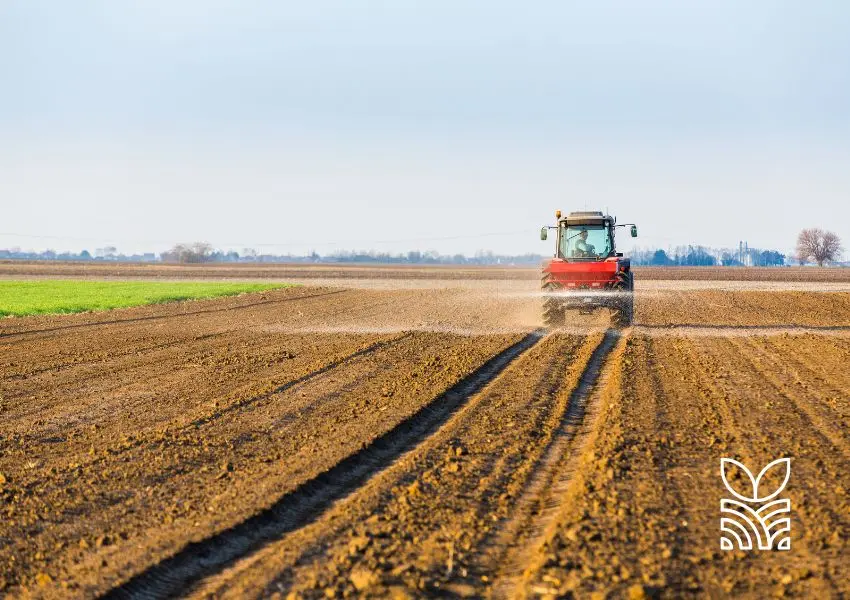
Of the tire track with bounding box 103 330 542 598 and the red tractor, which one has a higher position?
the red tractor

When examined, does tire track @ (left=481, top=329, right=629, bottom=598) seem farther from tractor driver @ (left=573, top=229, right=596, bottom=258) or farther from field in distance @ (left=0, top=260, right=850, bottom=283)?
field in distance @ (left=0, top=260, right=850, bottom=283)

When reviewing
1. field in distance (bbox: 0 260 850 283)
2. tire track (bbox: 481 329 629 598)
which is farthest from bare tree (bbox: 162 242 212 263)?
tire track (bbox: 481 329 629 598)

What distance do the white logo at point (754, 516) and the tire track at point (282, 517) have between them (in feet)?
9.17

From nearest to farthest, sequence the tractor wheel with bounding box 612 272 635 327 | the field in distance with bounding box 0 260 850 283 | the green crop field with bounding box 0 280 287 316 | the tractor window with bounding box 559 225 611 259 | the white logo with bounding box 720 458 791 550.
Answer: the white logo with bounding box 720 458 791 550, the tractor wheel with bounding box 612 272 635 327, the tractor window with bounding box 559 225 611 259, the green crop field with bounding box 0 280 287 316, the field in distance with bounding box 0 260 850 283

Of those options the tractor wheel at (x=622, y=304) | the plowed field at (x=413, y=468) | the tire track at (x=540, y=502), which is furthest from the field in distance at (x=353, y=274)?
the tire track at (x=540, y=502)

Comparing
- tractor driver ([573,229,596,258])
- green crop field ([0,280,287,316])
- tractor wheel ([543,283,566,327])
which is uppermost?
tractor driver ([573,229,596,258])

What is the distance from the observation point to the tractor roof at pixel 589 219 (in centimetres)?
2389

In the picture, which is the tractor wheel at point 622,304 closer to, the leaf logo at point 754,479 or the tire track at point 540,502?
the tire track at point 540,502

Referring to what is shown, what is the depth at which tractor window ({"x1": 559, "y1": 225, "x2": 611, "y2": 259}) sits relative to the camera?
24.1 metres

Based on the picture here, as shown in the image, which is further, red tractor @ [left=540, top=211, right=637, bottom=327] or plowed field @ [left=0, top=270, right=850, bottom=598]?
red tractor @ [left=540, top=211, right=637, bottom=327]

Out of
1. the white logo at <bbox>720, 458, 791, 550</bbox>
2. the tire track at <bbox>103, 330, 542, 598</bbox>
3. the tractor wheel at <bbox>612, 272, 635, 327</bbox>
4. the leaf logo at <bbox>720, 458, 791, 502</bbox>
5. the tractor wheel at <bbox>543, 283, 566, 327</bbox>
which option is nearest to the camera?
the tire track at <bbox>103, 330, 542, 598</bbox>

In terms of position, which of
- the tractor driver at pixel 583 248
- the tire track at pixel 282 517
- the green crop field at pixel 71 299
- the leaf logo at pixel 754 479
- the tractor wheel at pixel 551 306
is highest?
the tractor driver at pixel 583 248

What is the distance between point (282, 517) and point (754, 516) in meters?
3.26

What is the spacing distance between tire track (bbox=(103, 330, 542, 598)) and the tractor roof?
13.6 meters
